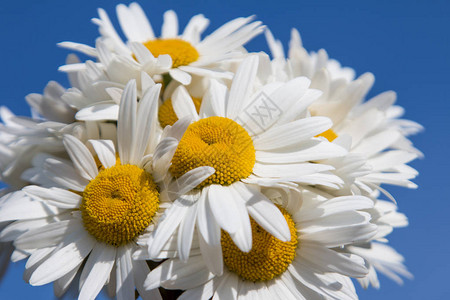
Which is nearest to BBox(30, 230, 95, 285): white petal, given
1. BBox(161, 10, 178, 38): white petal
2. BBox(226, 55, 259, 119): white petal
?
BBox(226, 55, 259, 119): white petal

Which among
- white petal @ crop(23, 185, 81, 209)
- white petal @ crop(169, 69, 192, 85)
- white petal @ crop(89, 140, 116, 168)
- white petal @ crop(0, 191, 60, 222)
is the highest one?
white petal @ crop(169, 69, 192, 85)

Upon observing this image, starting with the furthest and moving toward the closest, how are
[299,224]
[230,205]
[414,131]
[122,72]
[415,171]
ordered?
[414,131] < [415,171] < [122,72] < [299,224] < [230,205]

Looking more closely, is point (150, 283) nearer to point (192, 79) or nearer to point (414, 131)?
point (192, 79)

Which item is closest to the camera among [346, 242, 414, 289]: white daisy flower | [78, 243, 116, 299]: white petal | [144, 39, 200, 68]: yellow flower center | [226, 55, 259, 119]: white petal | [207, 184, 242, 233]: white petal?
[207, 184, 242, 233]: white petal

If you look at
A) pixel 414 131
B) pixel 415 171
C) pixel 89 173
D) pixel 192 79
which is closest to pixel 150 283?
pixel 89 173

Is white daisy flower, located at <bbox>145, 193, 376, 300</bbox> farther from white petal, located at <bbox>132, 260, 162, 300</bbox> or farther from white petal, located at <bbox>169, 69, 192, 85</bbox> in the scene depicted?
white petal, located at <bbox>169, 69, 192, 85</bbox>

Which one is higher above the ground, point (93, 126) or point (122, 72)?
point (122, 72)

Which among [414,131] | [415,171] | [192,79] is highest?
[414,131]
